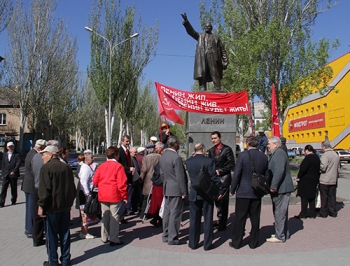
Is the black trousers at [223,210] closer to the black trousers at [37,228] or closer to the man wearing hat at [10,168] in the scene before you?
the black trousers at [37,228]

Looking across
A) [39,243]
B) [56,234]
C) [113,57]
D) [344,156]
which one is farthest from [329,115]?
[56,234]

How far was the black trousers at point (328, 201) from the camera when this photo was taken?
899 centimetres

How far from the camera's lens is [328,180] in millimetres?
9109

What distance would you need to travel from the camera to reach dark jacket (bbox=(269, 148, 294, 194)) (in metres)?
6.53

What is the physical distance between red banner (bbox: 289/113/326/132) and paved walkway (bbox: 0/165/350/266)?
43421 millimetres

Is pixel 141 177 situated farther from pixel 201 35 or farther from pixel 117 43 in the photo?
pixel 117 43

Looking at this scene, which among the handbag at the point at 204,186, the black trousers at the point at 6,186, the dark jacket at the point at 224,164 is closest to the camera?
the handbag at the point at 204,186

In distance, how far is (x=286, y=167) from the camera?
677 cm

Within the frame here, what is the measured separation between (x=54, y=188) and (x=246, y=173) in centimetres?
306

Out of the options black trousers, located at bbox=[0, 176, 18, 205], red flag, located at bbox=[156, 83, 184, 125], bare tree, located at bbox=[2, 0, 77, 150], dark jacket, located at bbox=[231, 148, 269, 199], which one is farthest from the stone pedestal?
bare tree, located at bbox=[2, 0, 77, 150]

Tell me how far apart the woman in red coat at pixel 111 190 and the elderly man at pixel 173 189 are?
0.75 m

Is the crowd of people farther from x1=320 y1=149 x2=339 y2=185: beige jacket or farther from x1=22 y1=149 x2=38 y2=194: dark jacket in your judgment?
x1=320 y1=149 x2=339 y2=185: beige jacket

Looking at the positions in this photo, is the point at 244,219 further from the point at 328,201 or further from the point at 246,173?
the point at 328,201

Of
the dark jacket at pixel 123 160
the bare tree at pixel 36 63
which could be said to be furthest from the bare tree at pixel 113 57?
the dark jacket at pixel 123 160
